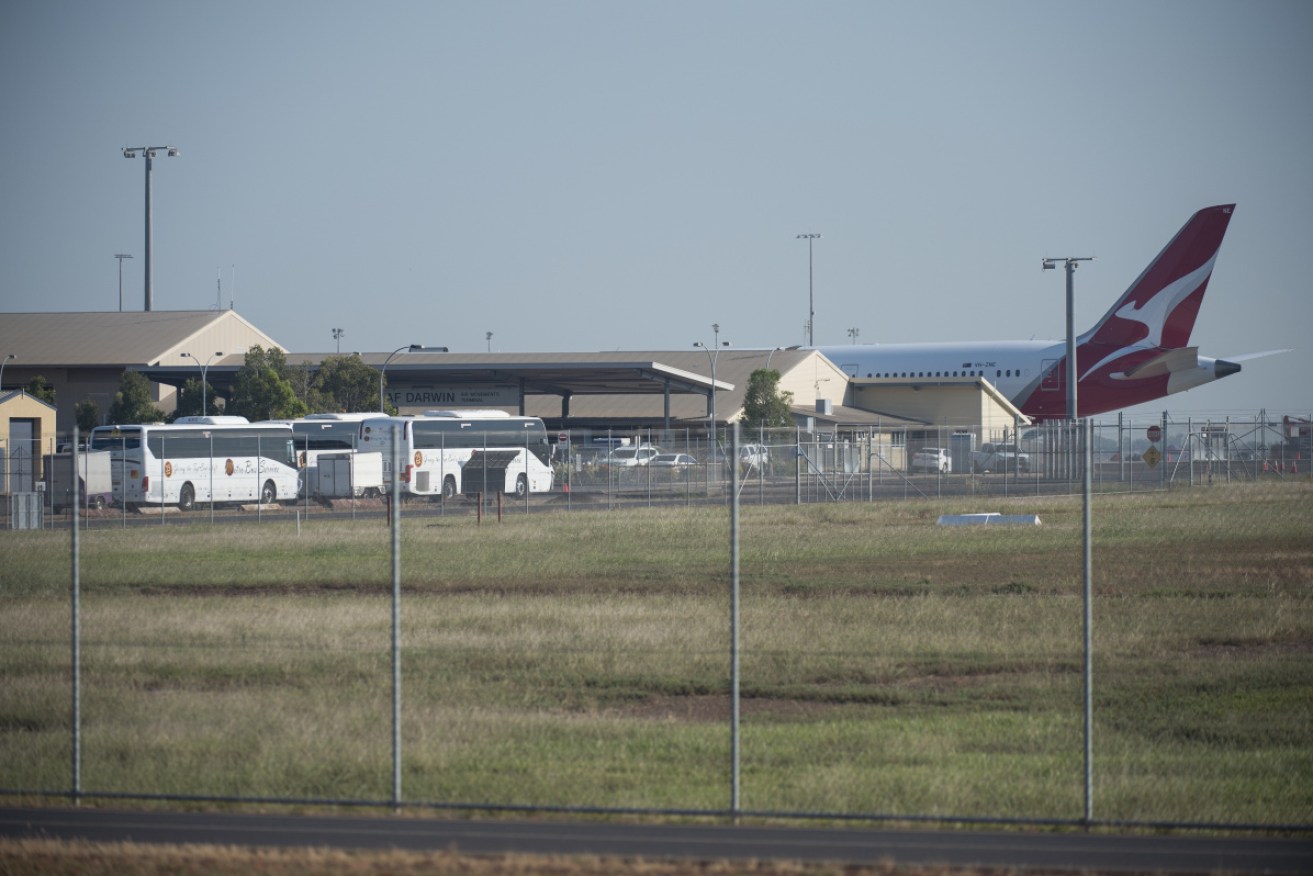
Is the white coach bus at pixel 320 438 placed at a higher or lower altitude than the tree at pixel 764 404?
lower

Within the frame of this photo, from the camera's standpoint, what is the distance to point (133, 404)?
224ft

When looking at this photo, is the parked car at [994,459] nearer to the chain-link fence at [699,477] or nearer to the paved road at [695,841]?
the chain-link fence at [699,477]

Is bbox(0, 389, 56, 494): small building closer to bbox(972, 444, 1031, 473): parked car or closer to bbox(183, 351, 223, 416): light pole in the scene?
bbox(183, 351, 223, 416): light pole

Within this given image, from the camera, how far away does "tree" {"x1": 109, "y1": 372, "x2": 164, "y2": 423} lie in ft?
223

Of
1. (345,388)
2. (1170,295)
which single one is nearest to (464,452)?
(345,388)

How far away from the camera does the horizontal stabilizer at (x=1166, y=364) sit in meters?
65.2

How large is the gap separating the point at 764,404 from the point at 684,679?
56088 mm

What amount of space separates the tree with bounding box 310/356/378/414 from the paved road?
203 ft

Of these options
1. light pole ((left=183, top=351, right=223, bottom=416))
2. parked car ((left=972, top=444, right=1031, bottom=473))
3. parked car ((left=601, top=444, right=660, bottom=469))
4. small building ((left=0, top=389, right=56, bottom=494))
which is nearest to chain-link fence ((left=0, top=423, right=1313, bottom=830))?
parked car ((left=601, top=444, right=660, bottom=469))

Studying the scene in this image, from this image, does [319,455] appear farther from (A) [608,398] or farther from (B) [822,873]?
(B) [822,873]

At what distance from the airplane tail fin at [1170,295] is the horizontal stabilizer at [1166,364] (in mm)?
1117

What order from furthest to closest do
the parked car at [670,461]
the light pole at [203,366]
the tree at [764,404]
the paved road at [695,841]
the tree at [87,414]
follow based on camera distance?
the tree at [764,404] < the tree at [87,414] < the light pole at [203,366] < the parked car at [670,461] < the paved road at [695,841]

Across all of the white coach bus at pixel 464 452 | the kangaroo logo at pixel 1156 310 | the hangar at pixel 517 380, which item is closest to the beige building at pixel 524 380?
the hangar at pixel 517 380

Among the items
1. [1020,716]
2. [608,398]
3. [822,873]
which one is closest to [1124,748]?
[1020,716]
